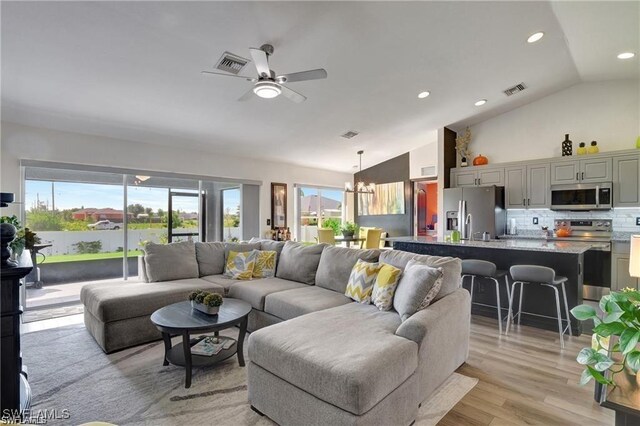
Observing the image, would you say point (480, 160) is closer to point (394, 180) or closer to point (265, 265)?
point (394, 180)

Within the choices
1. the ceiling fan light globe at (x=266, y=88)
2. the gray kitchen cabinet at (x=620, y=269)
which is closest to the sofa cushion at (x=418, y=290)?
the ceiling fan light globe at (x=266, y=88)

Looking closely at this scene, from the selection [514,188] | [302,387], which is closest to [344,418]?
[302,387]

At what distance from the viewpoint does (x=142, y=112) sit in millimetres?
4328

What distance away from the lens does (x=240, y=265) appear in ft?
13.4

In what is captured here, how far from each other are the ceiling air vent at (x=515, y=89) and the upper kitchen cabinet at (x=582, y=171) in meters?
1.38

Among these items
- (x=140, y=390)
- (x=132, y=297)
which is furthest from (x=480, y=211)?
(x=140, y=390)

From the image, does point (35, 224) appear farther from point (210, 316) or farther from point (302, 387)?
point (302, 387)

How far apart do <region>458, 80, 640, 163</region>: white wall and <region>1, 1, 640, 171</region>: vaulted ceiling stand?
272 millimetres

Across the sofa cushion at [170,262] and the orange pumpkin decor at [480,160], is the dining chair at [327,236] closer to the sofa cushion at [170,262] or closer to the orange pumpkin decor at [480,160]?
the sofa cushion at [170,262]

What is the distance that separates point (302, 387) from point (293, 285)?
6.14 feet

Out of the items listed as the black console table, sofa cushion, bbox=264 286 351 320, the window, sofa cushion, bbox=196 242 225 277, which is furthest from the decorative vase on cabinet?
the black console table

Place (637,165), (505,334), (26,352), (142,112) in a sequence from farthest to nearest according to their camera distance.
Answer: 1. (637,165)
2. (142,112)
3. (505,334)
4. (26,352)

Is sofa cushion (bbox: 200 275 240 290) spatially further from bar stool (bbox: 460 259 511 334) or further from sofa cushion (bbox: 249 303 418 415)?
bar stool (bbox: 460 259 511 334)

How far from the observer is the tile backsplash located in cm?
496
